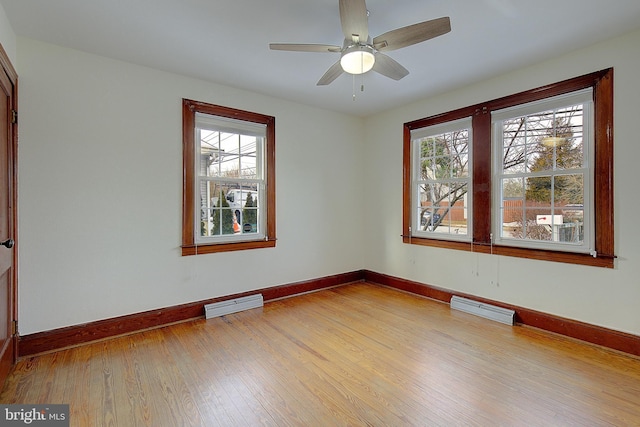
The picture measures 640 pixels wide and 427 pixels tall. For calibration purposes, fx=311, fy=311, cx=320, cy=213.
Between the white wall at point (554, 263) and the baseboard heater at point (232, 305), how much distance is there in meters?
2.03

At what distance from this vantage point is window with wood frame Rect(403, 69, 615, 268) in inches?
110

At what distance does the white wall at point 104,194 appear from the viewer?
2629 mm

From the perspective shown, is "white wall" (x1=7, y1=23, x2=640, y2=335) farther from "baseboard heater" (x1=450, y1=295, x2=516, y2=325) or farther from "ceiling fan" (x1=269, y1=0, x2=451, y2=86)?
"ceiling fan" (x1=269, y1=0, x2=451, y2=86)

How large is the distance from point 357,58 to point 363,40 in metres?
0.15

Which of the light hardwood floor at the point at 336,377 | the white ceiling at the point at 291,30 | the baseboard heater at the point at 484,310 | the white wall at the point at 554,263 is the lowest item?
the light hardwood floor at the point at 336,377

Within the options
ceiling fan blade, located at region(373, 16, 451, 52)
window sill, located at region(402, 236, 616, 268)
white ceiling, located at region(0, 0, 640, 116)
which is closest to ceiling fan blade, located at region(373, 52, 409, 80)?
ceiling fan blade, located at region(373, 16, 451, 52)

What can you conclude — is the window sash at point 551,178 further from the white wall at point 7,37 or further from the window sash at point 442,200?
the white wall at point 7,37

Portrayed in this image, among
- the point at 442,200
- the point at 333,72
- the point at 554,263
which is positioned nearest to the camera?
the point at 333,72

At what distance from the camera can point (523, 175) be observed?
3.31m

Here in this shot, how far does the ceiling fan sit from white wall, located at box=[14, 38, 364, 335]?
68.0 inches

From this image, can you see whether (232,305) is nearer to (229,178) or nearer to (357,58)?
(229,178)

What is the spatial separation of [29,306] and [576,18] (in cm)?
494

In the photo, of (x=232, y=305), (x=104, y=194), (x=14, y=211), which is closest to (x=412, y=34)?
(x=104, y=194)

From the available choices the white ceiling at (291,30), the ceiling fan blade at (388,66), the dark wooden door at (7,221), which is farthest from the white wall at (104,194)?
the ceiling fan blade at (388,66)
